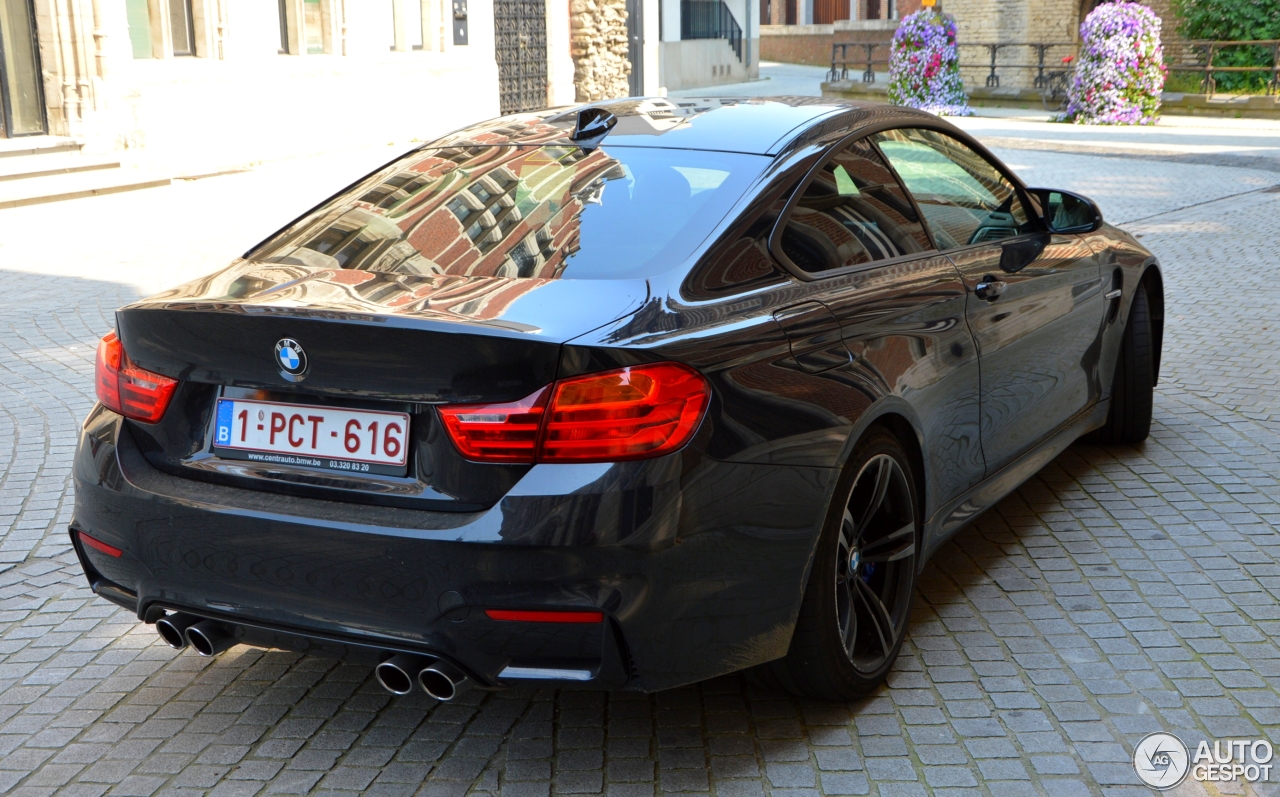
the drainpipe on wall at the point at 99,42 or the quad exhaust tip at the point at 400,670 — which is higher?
the drainpipe on wall at the point at 99,42

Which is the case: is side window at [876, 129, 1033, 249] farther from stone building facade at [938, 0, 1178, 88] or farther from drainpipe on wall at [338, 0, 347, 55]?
stone building facade at [938, 0, 1178, 88]

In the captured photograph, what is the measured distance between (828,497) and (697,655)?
53 cm

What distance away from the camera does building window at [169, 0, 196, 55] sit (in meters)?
18.0

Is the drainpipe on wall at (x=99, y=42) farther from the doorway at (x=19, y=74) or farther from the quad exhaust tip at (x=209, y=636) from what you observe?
the quad exhaust tip at (x=209, y=636)

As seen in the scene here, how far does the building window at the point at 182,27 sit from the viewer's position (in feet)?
59.0

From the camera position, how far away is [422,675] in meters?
2.91

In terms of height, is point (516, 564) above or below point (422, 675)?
above

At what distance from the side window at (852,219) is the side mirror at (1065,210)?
936 millimetres

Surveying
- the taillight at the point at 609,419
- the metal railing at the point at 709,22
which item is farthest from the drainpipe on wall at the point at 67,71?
the metal railing at the point at 709,22

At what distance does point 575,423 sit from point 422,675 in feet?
2.19

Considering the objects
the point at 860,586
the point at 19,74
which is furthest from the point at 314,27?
the point at 860,586

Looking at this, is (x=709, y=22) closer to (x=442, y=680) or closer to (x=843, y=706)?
(x=843, y=706)

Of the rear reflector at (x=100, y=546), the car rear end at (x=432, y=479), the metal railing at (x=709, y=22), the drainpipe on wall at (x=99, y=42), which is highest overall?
the metal railing at (x=709, y=22)

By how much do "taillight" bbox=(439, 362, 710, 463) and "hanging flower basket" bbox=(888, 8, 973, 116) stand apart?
24312 millimetres
